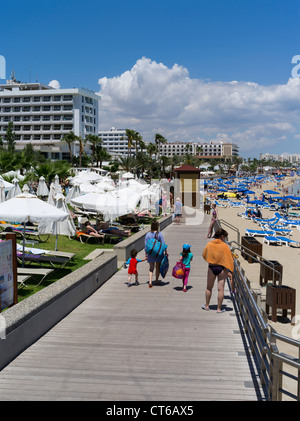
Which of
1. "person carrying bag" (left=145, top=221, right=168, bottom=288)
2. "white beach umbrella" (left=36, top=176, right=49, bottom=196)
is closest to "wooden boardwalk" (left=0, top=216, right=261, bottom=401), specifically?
"person carrying bag" (left=145, top=221, right=168, bottom=288)

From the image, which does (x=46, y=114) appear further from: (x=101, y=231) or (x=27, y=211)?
(x=27, y=211)

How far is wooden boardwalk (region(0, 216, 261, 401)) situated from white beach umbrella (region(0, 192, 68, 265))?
277 centimetres

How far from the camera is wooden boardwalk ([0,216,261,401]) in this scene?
4480 millimetres

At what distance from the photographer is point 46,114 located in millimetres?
98438

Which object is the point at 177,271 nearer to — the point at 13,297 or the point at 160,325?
the point at 160,325

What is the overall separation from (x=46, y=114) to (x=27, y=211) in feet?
307

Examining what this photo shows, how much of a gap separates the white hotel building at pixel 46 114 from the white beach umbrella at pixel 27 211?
8482cm

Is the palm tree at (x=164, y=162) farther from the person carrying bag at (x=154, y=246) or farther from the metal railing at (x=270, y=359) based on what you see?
the metal railing at (x=270, y=359)

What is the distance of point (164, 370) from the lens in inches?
196

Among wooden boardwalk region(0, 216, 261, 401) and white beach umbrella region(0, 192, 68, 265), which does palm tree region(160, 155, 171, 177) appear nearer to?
white beach umbrella region(0, 192, 68, 265)

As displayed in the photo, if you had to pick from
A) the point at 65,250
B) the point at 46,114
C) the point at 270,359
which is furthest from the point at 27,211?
the point at 46,114

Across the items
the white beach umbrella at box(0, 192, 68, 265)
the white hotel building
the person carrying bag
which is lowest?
the person carrying bag

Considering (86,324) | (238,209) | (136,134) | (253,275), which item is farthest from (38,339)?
(136,134)

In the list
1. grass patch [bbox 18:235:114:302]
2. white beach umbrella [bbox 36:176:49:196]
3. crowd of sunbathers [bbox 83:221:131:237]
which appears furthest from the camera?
white beach umbrella [bbox 36:176:49:196]
